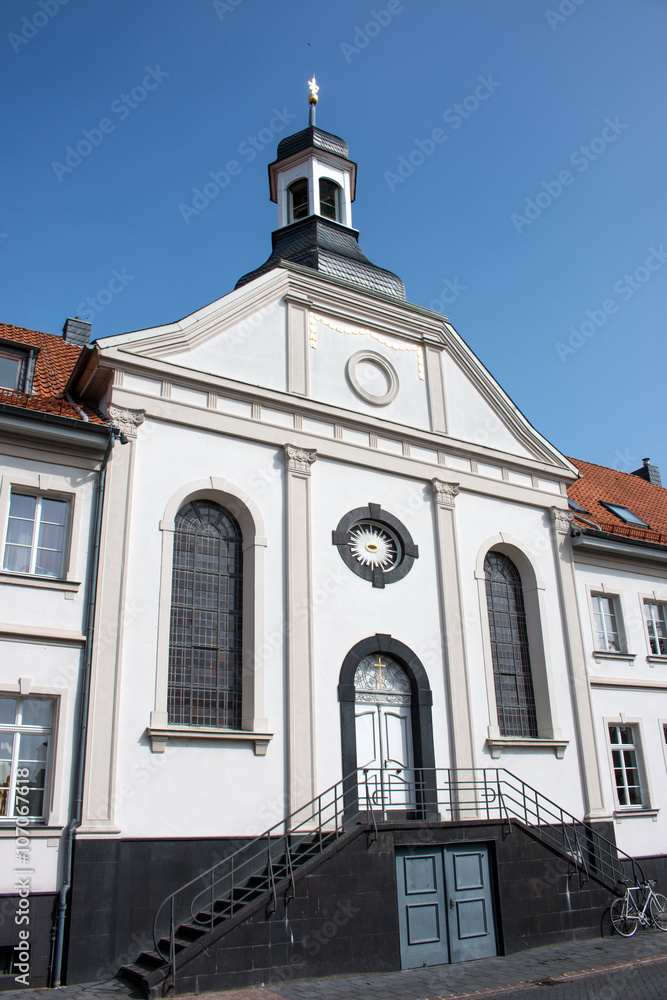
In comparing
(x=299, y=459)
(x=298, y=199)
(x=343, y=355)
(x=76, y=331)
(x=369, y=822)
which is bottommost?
(x=369, y=822)

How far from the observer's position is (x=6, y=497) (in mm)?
13484

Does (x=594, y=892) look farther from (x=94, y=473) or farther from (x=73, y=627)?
(x=94, y=473)

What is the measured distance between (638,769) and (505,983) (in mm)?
8734

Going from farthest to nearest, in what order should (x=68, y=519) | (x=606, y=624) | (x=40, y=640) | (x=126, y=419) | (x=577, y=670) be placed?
1. (x=606, y=624)
2. (x=577, y=670)
3. (x=126, y=419)
4. (x=68, y=519)
5. (x=40, y=640)

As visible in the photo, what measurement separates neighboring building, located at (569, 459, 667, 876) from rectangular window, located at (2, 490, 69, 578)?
474 inches

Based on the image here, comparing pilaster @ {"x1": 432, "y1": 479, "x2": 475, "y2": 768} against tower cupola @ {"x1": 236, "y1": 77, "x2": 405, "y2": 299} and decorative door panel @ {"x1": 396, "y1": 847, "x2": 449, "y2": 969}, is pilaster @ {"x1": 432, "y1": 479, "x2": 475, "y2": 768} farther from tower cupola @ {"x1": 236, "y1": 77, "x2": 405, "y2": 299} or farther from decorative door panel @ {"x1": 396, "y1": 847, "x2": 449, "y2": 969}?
tower cupola @ {"x1": 236, "y1": 77, "x2": 405, "y2": 299}

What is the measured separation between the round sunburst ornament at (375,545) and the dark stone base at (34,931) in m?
7.76

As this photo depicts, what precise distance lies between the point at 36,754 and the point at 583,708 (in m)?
11.7

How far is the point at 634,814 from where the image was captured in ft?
61.1

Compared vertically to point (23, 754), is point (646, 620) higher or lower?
higher

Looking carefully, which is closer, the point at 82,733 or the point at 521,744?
the point at 82,733

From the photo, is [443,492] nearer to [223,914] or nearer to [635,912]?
[635,912]

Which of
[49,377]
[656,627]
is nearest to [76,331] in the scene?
[49,377]

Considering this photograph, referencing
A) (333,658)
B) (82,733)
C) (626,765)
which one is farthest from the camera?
(626,765)
